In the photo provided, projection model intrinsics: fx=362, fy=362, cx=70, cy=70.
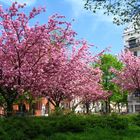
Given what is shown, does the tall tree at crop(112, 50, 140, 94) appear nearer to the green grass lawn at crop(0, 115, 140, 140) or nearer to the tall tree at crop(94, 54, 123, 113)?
the tall tree at crop(94, 54, 123, 113)

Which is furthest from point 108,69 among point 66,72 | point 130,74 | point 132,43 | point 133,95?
point 66,72

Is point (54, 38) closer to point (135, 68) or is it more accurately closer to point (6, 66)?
point (6, 66)

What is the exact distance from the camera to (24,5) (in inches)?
864

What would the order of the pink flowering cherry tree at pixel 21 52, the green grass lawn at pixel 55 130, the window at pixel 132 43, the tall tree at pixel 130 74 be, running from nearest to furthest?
the green grass lawn at pixel 55 130 → the pink flowering cherry tree at pixel 21 52 → the tall tree at pixel 130 74 → the window at pixel 132 43

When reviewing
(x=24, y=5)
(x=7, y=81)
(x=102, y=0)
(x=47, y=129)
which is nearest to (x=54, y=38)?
(x=24, y=5)

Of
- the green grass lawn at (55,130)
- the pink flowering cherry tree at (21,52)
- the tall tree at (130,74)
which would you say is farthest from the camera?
the tall tree at (130,74)

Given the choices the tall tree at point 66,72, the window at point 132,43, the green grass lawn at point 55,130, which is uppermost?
the window at point 132,43

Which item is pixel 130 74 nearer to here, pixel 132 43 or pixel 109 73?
pixel 109 73

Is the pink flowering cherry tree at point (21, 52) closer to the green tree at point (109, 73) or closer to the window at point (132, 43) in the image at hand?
the green tree at point (109, 73)

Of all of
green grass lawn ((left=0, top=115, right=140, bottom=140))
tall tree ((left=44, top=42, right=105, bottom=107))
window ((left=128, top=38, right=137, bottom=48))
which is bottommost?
green grass lawn ((left=0, top=115, right=140, bottom=140))

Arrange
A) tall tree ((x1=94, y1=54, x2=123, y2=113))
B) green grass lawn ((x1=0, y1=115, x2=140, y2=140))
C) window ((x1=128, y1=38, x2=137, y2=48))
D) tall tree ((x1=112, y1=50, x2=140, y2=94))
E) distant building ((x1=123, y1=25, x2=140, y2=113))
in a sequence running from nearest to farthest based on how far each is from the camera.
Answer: green grass lawn ((x1=0, y1=115, x2=140, y2=140)) < tall tree ((x1=112, y1=50, x2=140, y2=94)) < tall tree ((x1=94, y1=54, x2=123, y2=113)) < distant building ((x1=123, y1=25, x2=140, y2=113)) < window ((x1=128, y1=38, x2=137, y2=48))

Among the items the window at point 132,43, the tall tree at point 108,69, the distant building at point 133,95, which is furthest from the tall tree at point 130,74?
the window at point 132,43

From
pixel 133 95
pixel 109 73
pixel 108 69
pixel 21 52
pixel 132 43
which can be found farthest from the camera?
pixel 132 43

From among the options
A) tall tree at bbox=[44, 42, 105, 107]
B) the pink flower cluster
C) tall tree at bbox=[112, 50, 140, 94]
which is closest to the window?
tall tree at bbox=[112, 50, 140, 94]
